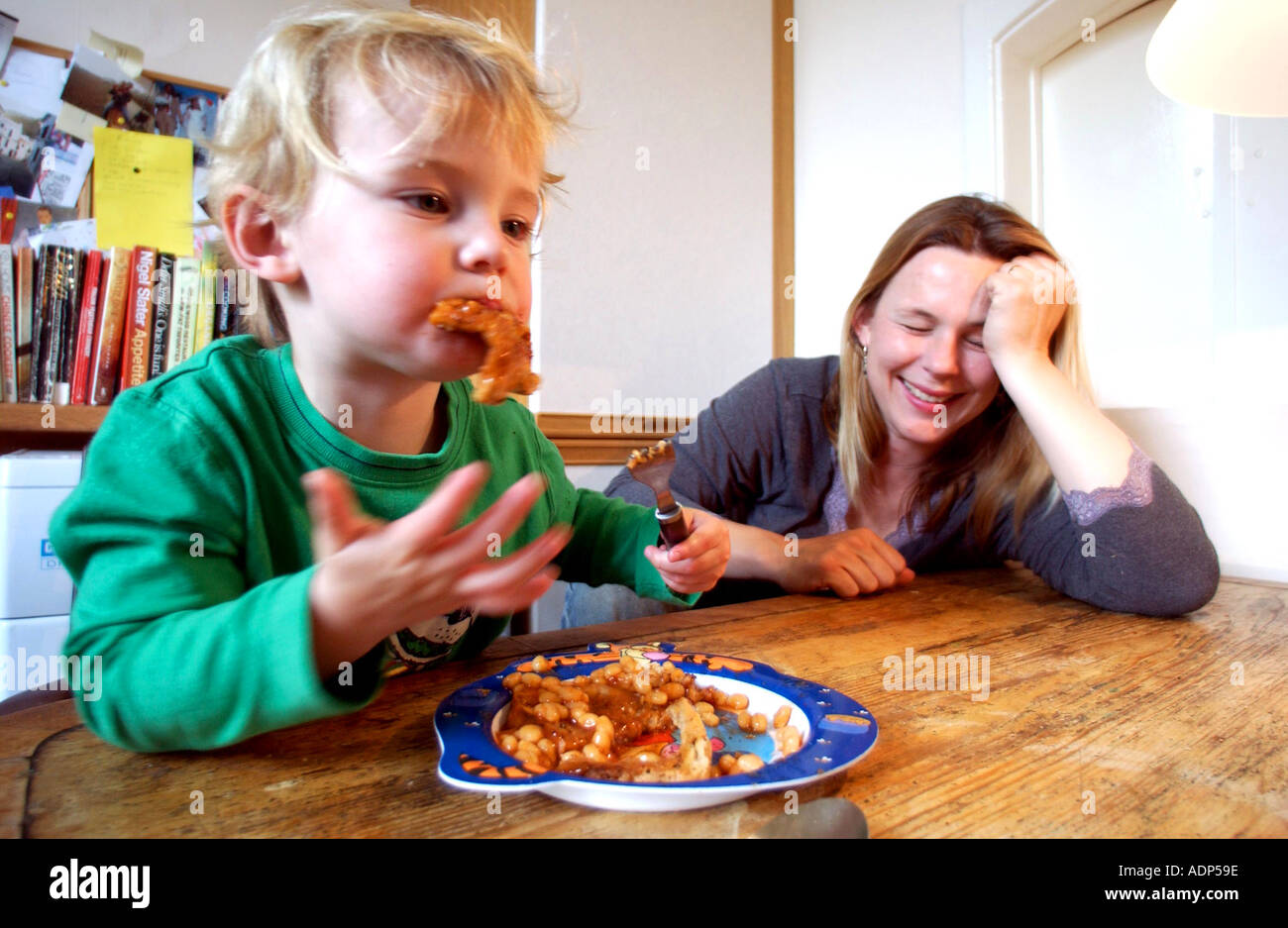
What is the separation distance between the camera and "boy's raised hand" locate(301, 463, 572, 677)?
45 cm

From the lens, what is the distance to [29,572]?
5.38 feet

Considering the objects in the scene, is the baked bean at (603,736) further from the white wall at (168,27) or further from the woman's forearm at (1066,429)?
the white wall at (168,27)

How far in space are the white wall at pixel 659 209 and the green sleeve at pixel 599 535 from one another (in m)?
0.99

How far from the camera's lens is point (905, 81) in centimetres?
→ 211

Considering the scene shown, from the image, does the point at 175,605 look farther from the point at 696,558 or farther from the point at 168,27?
the point at 168,27

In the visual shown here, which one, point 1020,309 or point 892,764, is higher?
point 1020,309

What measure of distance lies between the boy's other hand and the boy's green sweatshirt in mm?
253

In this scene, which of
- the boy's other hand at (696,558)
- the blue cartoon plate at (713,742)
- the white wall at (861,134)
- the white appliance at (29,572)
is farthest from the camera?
the white wall at (861,134)

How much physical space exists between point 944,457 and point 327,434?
1189 mm

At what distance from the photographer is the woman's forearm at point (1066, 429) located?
1.13 meters

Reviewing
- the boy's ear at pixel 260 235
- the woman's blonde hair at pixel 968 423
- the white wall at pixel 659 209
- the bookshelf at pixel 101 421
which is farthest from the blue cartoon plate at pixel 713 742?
the white wall at pixel 659 209

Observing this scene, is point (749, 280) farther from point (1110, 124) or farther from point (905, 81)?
point (1110, 124)

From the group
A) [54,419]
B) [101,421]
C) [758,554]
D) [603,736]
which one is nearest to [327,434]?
[603,736]

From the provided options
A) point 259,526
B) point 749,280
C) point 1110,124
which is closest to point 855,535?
point 259,526
